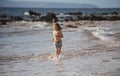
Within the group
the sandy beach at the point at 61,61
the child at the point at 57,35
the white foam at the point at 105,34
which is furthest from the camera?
the white foam at the point at 105,34

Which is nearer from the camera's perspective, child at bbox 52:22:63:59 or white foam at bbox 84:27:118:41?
child at bbox 52:22:63:59

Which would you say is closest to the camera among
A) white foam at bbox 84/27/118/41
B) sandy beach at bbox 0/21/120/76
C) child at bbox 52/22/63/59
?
sandy beach at bbox 0/21/120/76

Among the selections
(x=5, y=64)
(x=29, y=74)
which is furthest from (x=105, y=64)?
(x=5, y=64)

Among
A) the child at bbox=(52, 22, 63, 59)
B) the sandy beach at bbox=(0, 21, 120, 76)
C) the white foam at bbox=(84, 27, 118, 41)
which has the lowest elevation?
the white foam at bbox=(84, 27, 118, 41)

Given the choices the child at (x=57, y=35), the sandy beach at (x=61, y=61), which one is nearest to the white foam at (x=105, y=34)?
the sandy beach at (x=61, y=61)

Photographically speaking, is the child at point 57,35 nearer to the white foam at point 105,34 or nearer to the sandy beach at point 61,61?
the sandy beach at point 61,61

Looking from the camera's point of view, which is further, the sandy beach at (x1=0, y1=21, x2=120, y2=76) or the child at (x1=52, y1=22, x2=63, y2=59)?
the child at (x1=52, y1=22, x2=63, y2=59)

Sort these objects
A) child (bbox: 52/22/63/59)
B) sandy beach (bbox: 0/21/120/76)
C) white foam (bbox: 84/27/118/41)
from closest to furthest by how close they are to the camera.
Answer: sandy beach (bbox: 0/21/120/76) → child (bbox: 52/22/63/59) → white foam (bbox: 84/27/118/41)

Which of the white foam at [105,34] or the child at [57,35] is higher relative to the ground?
the child at [57,35]

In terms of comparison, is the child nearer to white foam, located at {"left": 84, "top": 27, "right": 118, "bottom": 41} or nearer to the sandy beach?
the sandy beach

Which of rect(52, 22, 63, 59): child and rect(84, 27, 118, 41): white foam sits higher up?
rect(52, 22, 63, 59): child

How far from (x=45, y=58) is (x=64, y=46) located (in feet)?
6.63

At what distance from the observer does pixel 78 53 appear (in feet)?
25.1

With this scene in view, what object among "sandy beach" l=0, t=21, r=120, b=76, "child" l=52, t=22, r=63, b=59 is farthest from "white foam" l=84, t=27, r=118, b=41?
"child" l=52, t=22, r=63, b=59
